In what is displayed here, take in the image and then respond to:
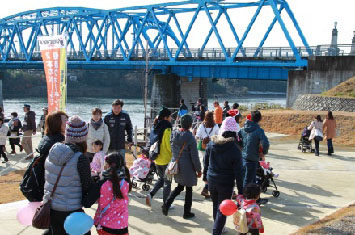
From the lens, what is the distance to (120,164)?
4328mm

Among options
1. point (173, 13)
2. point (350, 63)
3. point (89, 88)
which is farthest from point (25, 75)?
point (350, 63)

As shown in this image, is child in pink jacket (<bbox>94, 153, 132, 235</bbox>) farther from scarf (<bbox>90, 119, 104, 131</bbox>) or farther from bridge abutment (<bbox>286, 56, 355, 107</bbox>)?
bridge abutment (<bbox>286, 56, 355, 107</bbox>)

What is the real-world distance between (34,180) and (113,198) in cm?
81

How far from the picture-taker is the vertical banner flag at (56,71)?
11.5 m

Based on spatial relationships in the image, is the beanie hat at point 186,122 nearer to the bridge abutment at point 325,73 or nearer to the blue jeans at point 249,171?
the blue jeans at point 249,171

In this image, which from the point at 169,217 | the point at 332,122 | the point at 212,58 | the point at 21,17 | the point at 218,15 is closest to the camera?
the point at 169,217

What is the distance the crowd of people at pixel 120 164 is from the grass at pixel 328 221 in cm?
105

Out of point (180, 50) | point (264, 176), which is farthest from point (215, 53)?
point (264, 176)

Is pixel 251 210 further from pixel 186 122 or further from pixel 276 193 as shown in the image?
pixel 276 193

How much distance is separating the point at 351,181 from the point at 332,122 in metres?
3.82

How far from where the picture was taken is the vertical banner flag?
11492 mm

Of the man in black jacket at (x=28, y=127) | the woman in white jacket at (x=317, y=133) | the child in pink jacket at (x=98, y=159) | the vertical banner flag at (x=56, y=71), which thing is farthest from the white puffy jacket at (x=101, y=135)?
the woman in white jacket at (x=317, y=133)

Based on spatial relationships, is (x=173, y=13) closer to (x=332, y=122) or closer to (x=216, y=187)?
(x=332, y=122)

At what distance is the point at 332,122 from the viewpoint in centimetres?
1309
